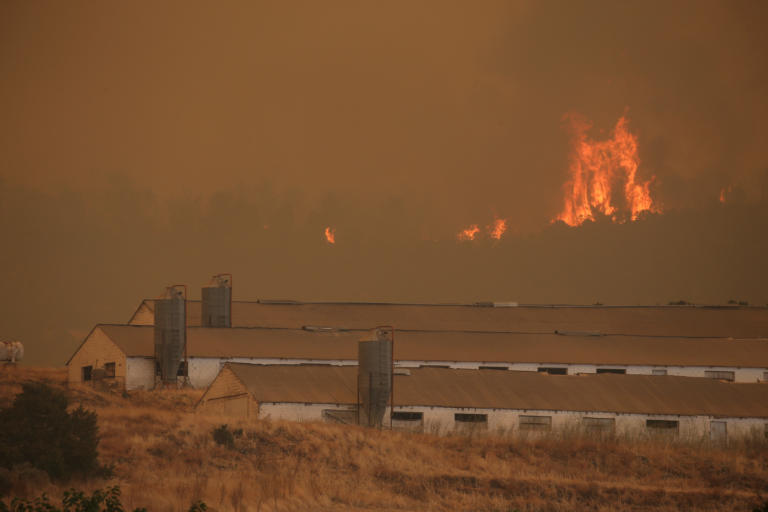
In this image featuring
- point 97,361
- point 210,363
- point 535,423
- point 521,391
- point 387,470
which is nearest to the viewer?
point 387,470

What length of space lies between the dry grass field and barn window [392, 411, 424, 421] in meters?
3.42

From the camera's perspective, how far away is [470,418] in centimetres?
6200

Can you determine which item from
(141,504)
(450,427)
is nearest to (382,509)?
(141,504)

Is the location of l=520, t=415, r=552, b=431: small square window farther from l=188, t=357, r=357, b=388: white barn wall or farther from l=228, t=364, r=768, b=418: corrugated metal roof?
l=188, t=357, r=357, b=388: white barn wall

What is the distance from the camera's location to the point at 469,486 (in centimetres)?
4872

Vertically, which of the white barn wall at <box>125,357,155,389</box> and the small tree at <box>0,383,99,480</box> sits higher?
the white barn wall at <box>125,357,155,389</box>

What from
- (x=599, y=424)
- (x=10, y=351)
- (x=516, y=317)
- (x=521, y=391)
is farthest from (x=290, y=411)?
(x=516, y=317)

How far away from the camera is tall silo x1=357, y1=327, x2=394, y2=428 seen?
2427 inches

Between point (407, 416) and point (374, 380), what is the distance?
2437 mm

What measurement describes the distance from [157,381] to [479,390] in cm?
1844

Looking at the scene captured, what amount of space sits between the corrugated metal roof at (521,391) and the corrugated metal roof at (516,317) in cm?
1800

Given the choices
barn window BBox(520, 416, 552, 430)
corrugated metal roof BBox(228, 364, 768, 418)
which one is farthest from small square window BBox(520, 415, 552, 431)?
corrugated metal roof BBox(228, 364, 768, 418)

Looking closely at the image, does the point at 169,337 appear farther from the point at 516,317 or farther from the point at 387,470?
the point at 516,317

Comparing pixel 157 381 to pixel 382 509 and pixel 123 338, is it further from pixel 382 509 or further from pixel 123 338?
pixel 382 509
